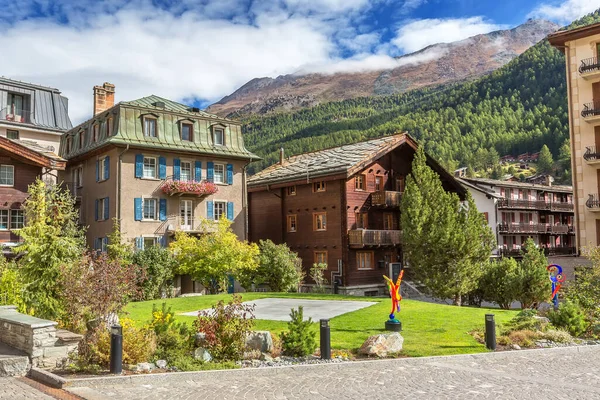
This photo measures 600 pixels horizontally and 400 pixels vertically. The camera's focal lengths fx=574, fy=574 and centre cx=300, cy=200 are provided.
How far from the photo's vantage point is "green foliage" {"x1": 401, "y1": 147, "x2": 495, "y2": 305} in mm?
30625

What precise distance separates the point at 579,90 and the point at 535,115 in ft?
419

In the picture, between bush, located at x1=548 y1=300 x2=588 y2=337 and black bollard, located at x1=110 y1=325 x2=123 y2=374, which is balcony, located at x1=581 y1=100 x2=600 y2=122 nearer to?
bush, located at x1=548 y1=300 x2=588 y2=337

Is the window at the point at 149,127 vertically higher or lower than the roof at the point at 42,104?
lower

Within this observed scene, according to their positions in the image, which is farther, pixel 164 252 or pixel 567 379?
pixel 164 252

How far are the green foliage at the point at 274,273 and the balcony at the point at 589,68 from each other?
22.6 m

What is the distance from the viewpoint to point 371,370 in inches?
518

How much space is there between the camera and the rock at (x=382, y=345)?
1427cm

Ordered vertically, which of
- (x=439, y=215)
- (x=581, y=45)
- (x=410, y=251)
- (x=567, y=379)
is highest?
(x=581, y=45)

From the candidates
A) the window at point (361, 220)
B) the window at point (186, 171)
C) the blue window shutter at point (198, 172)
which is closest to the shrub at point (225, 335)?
the window at point (186, 171)

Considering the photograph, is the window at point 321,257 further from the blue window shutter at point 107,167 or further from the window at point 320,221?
the blue window shutter at point 107,167

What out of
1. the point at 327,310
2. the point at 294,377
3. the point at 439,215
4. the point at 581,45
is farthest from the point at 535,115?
the point at 294,377

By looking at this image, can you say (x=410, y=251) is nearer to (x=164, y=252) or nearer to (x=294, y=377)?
(x=164, y=252)

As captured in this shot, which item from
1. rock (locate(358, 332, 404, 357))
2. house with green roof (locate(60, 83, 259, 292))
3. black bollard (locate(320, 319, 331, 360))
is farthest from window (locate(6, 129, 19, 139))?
rock (locate(358, 332, 404, 357))

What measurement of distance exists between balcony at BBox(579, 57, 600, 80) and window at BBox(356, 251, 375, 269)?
59.7 ft
